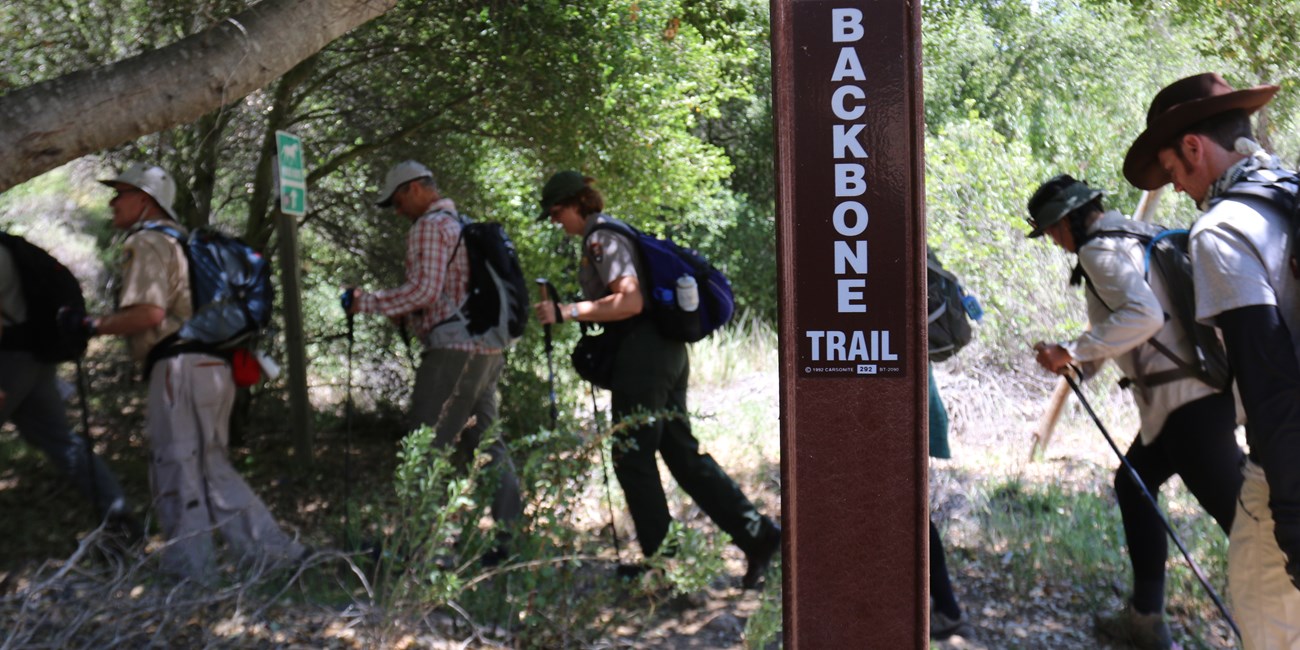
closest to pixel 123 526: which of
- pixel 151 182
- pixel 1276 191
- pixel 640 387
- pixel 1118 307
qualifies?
pixel 151 182

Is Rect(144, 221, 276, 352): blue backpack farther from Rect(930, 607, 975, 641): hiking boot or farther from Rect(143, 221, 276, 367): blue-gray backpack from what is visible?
Rect(930, 607, 975, 641): hiking boot

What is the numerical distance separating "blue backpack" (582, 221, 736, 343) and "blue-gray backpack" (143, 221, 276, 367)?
5.00 feet

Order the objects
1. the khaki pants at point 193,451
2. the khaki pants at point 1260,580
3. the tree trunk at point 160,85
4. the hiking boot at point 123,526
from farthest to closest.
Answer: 1. the hiking boot at point 123,526
2. the khaki pants at point 193,451
3. the tree trunk at point 160,85
4. the khaki pants at point 1260,580

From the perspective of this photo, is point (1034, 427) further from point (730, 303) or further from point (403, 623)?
point (403, 623)

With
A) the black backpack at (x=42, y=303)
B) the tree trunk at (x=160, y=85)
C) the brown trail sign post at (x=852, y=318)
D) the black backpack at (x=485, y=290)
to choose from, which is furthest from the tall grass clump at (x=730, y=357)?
the brown trail sign post at (x=852, y=318)

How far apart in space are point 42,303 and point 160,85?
8.05 feet

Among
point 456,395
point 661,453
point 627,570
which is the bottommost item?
point 627,570

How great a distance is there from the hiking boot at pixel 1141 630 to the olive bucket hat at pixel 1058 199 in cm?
155

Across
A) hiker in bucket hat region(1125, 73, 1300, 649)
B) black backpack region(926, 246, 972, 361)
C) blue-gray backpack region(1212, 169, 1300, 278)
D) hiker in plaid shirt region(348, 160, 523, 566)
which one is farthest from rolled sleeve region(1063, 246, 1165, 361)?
hiker in plaid shirt region(348, 160, 523, 566)

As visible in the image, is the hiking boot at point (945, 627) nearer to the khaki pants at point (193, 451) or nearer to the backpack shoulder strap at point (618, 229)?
the backpack shoulder strap at point (618, 229)

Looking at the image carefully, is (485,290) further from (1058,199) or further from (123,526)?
(1058,199)

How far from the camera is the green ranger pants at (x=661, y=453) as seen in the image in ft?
16.8

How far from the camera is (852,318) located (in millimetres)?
2363

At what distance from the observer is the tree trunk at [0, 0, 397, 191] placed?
10.6ft
